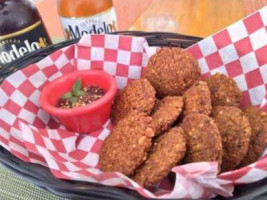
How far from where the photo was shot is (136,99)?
2.77ft

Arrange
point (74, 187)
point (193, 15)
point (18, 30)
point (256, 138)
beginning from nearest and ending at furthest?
1. point (74, 187)
2. point (256, 138)
3. point (18, 30)
4. point (193, 15)

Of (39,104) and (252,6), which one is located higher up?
(252,6)

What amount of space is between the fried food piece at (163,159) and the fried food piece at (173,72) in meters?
0.20

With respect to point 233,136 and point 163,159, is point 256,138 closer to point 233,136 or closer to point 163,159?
point 233,136

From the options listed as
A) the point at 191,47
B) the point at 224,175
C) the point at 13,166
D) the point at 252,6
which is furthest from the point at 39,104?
the point at 252,6

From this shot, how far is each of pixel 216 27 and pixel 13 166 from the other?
1.03 meters

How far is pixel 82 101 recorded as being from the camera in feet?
2.94

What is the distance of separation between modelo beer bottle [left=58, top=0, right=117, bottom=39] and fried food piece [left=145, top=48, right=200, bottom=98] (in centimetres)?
28

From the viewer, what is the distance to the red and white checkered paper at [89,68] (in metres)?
0.78

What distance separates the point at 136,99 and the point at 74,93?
0.58ft

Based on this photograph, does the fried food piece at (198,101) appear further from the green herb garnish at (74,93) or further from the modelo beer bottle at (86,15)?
the modelo beer bottle at (86,15)

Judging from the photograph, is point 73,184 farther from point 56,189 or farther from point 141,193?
point 141,193

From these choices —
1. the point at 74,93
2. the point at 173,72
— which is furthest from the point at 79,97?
the point at 173,72

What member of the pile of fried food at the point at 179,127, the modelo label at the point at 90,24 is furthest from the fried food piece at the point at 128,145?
the modelo label at the point at 90,24
